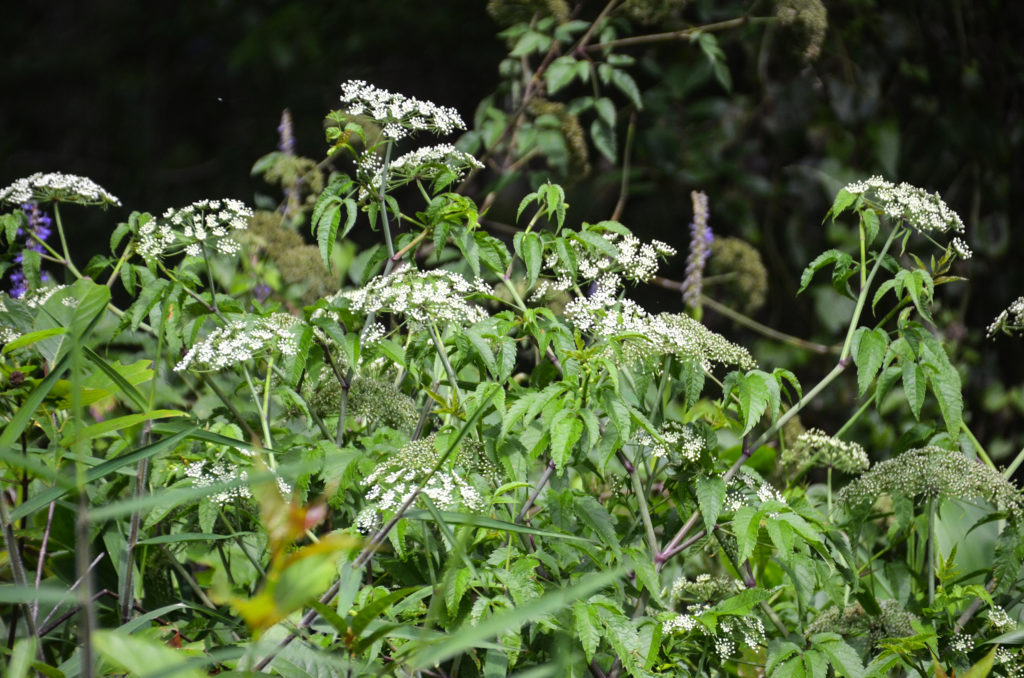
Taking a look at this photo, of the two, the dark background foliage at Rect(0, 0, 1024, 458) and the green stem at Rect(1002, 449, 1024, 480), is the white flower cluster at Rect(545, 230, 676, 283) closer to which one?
the green stem at Rect(1002, 449, 1024, 480)

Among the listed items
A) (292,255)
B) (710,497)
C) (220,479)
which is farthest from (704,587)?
(292,255)

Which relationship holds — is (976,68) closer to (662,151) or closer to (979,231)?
(979,231)

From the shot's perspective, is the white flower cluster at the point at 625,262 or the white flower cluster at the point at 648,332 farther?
the white flower cluster at the point at 625,262

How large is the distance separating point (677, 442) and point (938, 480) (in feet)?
1.22

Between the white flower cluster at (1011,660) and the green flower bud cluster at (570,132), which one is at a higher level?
the green flower bud cluster at (570,132)

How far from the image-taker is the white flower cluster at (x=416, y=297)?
1.12m

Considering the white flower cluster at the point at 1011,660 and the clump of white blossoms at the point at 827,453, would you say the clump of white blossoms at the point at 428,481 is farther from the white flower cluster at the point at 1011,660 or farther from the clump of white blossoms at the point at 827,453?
the white flower cluster at the point at 1011,660

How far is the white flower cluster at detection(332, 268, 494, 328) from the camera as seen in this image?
3.67 feet

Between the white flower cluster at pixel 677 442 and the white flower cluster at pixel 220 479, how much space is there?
0.47 m

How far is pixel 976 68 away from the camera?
2895mm

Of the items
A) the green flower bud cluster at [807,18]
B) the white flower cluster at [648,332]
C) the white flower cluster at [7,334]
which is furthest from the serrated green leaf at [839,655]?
the green flower bud cluster at [807,18]

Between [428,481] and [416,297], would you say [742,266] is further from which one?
[428,481]

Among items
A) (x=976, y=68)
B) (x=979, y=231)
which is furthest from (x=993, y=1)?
(x=979, y=231)

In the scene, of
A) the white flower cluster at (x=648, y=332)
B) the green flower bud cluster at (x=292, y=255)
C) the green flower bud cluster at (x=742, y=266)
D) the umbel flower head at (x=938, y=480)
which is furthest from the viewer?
the green flower bud cluster at (x=742, y=266)
